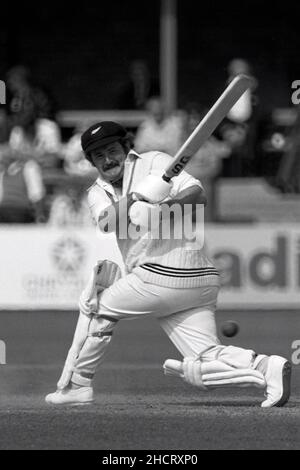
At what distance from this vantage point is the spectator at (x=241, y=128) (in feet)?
46.8

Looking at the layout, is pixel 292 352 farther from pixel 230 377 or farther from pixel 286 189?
pixel 286 189

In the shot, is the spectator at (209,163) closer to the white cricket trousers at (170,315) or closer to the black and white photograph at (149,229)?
the black and white photograph at (149,229)

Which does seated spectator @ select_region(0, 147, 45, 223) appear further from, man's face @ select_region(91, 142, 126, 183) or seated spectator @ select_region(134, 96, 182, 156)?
man's face @ select_region(91, 142, 126, 183)

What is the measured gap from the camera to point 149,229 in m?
6.73

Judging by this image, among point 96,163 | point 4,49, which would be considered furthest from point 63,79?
point 96,163

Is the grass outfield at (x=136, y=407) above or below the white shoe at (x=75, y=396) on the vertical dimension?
below

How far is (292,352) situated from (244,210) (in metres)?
4.88

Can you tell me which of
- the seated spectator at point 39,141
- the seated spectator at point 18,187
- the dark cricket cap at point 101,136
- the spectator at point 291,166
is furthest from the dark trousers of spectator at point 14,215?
the dark cricket cap at point 101,136

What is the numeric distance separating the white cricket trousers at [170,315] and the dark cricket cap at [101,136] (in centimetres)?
76

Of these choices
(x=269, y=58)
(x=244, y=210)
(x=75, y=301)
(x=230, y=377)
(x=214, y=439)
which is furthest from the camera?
(x=269, y=58)

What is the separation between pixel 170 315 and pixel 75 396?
70 cm

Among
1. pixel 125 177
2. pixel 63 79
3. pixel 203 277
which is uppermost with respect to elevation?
pixel 63 79

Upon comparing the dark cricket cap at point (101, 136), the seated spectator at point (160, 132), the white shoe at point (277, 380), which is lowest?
the white shoe at point (277, 380)

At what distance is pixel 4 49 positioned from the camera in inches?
720
